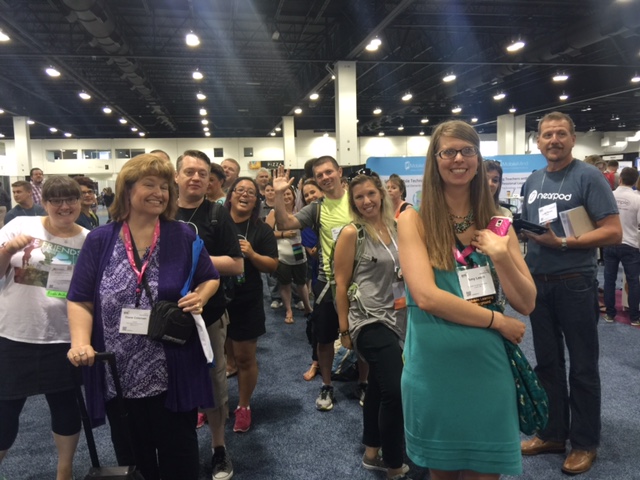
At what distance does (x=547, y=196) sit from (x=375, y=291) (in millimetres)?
1067

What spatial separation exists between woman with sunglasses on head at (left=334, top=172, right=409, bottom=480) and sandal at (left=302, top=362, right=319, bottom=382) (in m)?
1.26

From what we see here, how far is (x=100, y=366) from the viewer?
60.3 inches

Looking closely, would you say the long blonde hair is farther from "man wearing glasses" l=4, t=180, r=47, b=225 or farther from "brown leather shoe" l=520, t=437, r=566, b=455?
"man wearing glasses" l=4, t=180, r=47, b=225

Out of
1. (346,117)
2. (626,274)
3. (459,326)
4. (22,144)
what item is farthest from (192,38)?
(22,144)

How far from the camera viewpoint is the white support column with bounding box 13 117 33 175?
1493 centimetres

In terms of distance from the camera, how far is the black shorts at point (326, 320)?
112 inches

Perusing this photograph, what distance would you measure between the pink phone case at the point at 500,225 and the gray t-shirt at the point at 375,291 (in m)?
0.87

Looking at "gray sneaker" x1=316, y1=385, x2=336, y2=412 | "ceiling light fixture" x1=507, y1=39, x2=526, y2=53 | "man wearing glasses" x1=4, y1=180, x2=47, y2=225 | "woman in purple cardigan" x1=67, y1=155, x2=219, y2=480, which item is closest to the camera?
"woman in purple cardigan" x1=67, y1=155, x2=219, y2=480

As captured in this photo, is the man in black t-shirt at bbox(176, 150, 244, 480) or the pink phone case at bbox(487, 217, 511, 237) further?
the man in black t-shirt at bbox(176, 150, 244, 480)

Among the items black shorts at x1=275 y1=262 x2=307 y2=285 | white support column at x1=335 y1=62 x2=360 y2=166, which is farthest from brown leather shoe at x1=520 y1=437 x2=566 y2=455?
white support column at x1=335 y1=62 x2=360 y2=166

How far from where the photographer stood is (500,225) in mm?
1331

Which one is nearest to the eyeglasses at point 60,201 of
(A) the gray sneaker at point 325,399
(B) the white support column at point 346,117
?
(A) the gray sneaker at point 325,399

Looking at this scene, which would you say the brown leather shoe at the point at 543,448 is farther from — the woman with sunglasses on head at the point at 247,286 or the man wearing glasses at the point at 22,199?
the man wearing glasses at the point at 22,199

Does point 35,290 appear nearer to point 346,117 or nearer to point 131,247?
point 131,247
